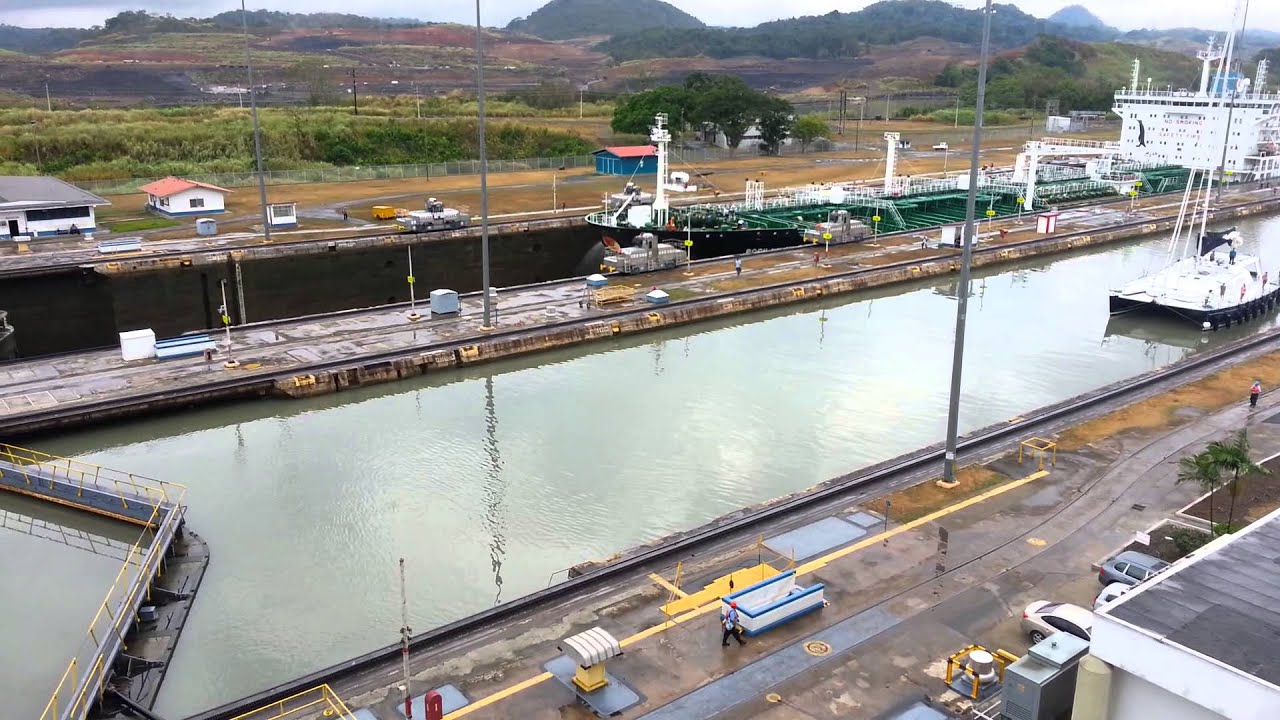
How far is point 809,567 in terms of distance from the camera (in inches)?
575

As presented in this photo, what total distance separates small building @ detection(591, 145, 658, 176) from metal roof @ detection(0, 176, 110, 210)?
3398 cm

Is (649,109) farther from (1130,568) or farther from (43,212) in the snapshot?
(1130,568)

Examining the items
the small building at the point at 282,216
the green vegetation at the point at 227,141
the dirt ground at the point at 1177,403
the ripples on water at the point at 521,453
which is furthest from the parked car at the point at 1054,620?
the green vegetation at the point at 227,141

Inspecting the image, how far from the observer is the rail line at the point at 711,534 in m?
11.9

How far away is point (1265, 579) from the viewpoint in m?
9.71

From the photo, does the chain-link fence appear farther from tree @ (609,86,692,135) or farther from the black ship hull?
the black ship hull

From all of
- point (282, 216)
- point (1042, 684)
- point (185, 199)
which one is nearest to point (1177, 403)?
point (1042, 684)

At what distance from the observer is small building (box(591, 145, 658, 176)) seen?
66188 mm

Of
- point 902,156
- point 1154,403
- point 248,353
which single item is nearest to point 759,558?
point 1154,403

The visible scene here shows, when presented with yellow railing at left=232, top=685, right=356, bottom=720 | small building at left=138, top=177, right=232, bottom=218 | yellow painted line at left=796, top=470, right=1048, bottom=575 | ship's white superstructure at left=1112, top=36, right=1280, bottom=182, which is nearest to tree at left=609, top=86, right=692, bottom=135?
ship's white superstructure at left=1112, top=36, right=1280, bottom=182

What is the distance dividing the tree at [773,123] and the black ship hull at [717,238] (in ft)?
122

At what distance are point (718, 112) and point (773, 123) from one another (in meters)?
5.48

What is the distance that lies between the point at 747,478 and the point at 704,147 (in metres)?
64.6

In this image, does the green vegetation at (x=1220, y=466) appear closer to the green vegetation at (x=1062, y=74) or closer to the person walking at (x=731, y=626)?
the person walking at (x=731, y=626)
